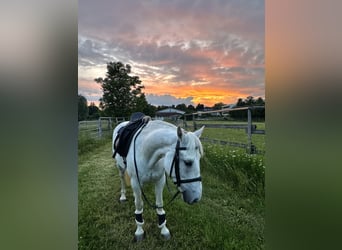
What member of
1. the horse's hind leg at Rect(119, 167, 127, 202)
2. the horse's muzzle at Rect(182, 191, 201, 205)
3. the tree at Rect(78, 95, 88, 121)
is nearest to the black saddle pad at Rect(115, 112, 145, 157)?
the horse's hind leg at Rect(119, 167, 127, 202)

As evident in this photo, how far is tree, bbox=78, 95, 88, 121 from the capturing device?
1.32 meters

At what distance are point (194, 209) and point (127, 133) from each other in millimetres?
605

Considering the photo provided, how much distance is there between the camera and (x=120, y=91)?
1.40m

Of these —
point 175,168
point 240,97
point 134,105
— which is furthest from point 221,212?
point 134,105

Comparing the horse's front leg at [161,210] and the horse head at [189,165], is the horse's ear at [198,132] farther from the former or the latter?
the horse's front leg at [161,210]

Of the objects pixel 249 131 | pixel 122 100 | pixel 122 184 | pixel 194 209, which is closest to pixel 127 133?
pixel 122 100

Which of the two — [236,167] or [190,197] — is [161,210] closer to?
[190,197]

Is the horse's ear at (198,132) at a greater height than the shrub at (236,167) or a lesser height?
greater

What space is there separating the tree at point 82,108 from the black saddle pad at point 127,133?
0.23m

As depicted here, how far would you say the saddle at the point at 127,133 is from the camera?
1.44 m

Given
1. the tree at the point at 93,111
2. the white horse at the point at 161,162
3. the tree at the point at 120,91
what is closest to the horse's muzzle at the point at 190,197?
the white horse at the point at 161,162
